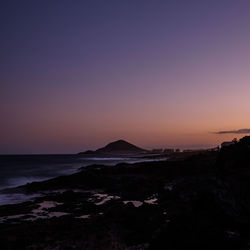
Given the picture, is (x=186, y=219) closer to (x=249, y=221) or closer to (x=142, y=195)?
(x=249, y=221)

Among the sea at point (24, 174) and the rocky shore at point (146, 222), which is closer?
the rocky shore at point (146, 222)

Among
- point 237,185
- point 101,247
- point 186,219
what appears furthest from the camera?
point 237,185

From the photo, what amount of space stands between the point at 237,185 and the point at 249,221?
4525mm

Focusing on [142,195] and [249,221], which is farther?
[142,195]

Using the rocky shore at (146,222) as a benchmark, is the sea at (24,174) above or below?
below

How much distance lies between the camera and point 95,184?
34812 millimetres

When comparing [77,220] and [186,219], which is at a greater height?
[186,219]

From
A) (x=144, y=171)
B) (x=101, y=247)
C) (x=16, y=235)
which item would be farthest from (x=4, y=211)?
(x=144, y=171)

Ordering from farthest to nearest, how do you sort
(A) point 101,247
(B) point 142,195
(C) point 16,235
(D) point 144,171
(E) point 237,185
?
1. (D) point 144,171
2. (B) point 142,195
3. (E) point 237,185
4. (C) point 16,235
5. (A) point 101,247

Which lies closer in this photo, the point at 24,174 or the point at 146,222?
the point at 146,222

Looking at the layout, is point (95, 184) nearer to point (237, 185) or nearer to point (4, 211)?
point (4, 211)

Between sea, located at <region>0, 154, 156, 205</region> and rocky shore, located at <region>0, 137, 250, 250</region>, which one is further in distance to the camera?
sea, located at <region>0, 154, 156, 205</region>

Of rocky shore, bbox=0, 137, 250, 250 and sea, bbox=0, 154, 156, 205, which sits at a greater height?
rocky shore, bbox=0, 137, 250, 250

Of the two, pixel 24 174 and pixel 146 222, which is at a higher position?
pixel 146 222
